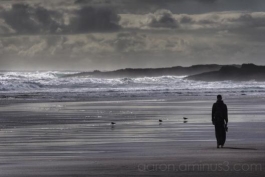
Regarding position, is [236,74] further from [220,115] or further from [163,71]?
[220,115]

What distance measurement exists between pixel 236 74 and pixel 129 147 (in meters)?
121

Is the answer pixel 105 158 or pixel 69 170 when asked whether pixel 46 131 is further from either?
pixel 69 170

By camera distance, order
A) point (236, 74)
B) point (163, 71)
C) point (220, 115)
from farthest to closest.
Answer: point (163, 71)
point (236, 74)
point (220, 115)

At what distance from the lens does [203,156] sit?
1585 cm

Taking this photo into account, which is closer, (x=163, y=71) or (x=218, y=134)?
(x=218, y=134)

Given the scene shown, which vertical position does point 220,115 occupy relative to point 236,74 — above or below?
below

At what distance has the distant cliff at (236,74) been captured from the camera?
131m

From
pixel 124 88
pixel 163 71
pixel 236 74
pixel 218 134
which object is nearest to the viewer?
pixel 218 134

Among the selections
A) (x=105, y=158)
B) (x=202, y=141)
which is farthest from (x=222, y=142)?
(x=105, y=158)

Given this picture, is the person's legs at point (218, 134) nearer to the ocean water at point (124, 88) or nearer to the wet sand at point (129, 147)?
the wet sand at point (129, 147)

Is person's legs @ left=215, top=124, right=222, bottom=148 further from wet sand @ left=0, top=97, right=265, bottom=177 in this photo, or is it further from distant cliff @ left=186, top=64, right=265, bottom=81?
distant cliff @ left=186, top=64, right=265, bottom=81

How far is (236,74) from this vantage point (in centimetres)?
13800

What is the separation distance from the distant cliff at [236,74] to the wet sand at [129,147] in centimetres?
10087

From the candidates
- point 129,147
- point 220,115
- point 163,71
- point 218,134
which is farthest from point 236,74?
point 129,147
